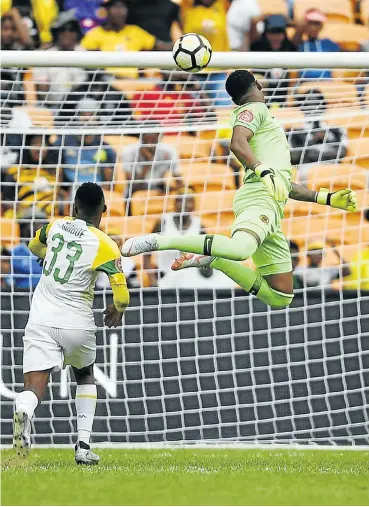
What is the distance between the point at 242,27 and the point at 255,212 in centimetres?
660

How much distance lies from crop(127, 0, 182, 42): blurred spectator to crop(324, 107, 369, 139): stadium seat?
308 centimetres

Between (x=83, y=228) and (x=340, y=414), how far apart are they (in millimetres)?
2953

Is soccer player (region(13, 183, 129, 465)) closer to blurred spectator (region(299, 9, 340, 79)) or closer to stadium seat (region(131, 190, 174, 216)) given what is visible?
stadium seat (region(131, 190, 174, 216))

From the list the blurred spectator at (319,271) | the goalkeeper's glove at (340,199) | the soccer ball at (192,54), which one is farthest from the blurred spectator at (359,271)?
the soccer ball at (192,54)

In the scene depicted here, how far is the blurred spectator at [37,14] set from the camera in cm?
1189

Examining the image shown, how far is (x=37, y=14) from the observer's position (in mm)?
12023

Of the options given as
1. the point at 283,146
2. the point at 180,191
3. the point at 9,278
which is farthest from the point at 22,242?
the point at 283,146

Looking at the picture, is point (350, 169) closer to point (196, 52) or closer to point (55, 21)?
point (196, 52)

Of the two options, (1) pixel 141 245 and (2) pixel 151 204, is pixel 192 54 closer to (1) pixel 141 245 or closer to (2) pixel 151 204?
(1) pixel 141 245

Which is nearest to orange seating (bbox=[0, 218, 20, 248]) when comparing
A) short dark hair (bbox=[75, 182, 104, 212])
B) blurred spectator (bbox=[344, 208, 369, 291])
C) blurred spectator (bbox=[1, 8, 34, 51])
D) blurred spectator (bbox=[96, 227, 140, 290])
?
blurred spectator (bbox=[96, 227, 140, 290])

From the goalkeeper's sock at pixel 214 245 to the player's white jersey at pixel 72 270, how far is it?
1.50 feet

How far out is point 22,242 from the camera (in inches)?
353

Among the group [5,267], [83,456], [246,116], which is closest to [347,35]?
[5,267]

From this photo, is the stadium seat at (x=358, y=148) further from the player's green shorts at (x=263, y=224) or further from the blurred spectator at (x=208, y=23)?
the blurred spectator at (x=208, y=23)
